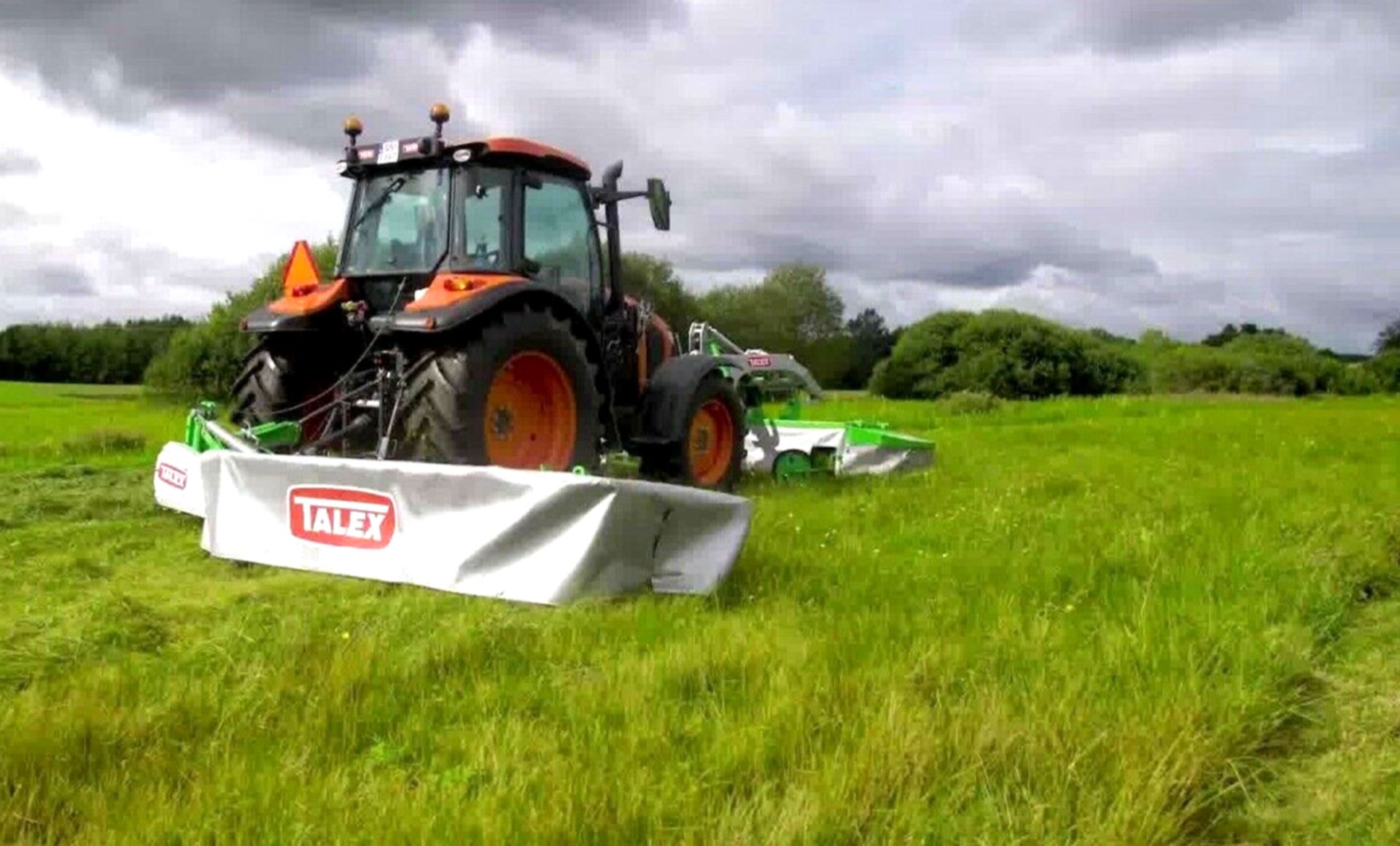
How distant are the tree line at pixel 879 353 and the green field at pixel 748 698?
25106 mm

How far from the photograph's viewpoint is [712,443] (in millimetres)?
8453

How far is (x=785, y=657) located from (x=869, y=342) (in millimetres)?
33315

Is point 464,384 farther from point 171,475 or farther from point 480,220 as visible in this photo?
point 171,475

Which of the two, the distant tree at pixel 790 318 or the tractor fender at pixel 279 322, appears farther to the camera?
the distant tree at pixel 790 318

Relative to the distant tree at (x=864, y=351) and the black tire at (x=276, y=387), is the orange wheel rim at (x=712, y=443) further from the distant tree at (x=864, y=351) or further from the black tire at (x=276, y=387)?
the distant tree at (x=864, y=351)

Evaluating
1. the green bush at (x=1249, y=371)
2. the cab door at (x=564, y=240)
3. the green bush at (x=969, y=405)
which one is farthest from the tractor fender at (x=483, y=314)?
the green bush at (x=1249, y=371)

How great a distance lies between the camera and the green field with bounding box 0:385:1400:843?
248cm

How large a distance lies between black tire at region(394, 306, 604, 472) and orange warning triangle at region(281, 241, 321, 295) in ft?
5.13

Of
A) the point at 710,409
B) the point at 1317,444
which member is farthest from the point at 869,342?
the point at 710,409

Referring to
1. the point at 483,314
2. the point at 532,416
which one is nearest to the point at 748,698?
the point at 483,314

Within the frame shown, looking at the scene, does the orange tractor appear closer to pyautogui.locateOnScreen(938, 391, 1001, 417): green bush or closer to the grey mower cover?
the grey mower cover

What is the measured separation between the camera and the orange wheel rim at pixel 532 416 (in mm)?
6387

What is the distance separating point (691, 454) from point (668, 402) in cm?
57

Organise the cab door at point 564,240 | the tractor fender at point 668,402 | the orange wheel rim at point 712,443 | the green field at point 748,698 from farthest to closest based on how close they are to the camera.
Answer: the orange wheel rim at point 712,443 → the tractor fender at point 668,402 → the cab door at point 564,240 → the green field at point 748,698
